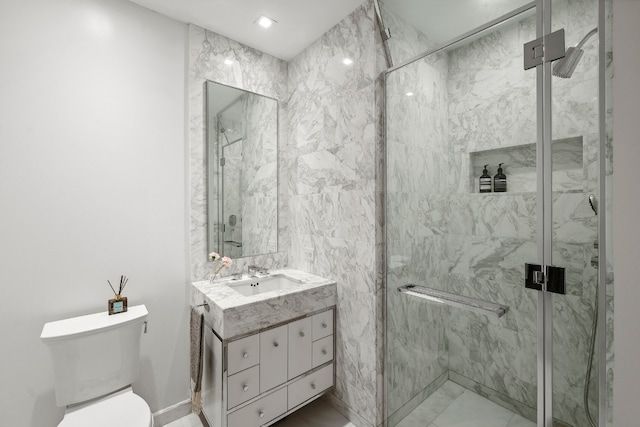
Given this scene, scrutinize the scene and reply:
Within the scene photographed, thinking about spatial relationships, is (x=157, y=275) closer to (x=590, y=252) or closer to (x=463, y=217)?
(x=463, y=217)

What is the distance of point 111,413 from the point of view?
4.67ft

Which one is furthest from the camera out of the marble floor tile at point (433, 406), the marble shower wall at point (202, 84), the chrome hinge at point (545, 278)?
the marble shower wall at point (202, 84)

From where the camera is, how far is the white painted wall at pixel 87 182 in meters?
1.50

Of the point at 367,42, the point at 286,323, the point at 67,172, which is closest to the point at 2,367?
the point at 67,172

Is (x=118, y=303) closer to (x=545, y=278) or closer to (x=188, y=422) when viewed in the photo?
(x=188, y=422)

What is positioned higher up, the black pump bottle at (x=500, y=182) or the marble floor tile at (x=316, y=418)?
the black pump bottle at (x=500, y=182)

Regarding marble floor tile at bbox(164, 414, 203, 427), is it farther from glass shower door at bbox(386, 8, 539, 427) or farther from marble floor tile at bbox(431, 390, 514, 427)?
marble floor tile at bbox(431, 390, 514, 427)

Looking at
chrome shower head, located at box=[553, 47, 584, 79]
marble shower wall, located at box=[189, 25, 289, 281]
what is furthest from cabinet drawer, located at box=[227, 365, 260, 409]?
chrome shower head, located at box=[553, 47, 584, 79]

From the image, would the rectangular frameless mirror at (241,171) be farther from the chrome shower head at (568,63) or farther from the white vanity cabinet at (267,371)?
the chrome shower head at (568,63)

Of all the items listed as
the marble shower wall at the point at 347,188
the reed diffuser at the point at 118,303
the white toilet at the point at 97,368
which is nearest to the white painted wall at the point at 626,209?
the marble shower wall at the point at 347,188

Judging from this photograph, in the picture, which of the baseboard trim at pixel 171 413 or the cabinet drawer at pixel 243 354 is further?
the baseboard trim at pixel 171 413

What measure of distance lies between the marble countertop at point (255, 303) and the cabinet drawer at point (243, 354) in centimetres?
5

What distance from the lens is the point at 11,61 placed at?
149cm

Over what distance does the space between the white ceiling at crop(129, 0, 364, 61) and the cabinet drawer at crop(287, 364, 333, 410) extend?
97.0 inches
